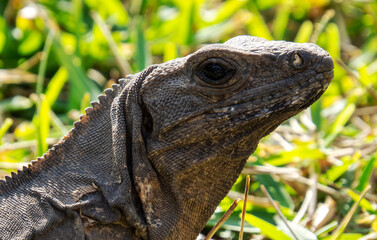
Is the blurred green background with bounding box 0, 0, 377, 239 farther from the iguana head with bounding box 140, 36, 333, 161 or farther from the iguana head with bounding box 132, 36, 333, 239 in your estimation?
the iguana head with bounding box 140, 36, 333, 161

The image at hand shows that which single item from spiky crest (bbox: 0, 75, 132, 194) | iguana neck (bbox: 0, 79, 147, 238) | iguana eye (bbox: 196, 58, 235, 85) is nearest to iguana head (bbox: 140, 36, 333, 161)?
iguana eye (bbox: 196, 58, 235, 85)

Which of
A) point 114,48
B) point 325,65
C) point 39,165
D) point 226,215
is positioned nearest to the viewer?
point 325,65

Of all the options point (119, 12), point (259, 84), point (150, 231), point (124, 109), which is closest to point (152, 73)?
point (124, 109)

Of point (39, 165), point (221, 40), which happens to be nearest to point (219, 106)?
point (39, 165)

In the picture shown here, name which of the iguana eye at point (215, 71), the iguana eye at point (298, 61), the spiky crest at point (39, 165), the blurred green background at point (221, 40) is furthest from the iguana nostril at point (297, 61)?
the spiky crest at point (39, 165)

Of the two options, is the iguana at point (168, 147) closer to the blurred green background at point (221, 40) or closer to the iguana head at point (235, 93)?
the iguana head at point (235, 93)

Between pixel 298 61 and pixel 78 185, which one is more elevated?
pixel 298 61

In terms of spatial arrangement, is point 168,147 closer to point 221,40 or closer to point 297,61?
point 297,61

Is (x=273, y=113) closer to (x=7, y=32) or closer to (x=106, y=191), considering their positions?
(x=106, y=191)
